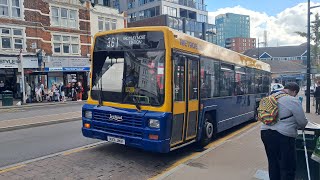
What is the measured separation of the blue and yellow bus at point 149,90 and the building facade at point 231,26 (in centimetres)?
9347

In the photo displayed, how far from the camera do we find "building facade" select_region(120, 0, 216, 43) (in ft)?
205

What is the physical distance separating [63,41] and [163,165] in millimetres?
29457

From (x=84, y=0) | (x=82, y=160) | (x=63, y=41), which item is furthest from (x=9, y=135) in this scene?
(x=84, y=0)

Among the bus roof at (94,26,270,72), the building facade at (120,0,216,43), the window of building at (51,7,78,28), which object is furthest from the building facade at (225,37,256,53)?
the bus roof at (94,26,270,72)

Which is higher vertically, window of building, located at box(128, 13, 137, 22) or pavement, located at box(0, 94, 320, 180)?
window of building, located at box(128, 13, 137, 22)

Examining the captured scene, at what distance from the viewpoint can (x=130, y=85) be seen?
676 cm

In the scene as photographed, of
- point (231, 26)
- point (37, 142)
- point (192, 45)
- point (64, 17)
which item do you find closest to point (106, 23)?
point (64, 17)

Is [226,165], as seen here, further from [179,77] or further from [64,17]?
[64,17]

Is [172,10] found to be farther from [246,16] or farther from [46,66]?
[246,16]

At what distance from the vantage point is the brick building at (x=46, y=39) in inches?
1126

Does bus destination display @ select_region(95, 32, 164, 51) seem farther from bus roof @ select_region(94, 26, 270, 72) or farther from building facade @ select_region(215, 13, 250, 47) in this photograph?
building facade @ select_region(215, 13, 250, 47)

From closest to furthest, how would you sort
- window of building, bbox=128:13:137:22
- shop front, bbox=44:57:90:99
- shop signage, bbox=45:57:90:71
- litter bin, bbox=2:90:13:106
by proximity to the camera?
litter bin, bbox=2:90:13:106, shop signage, bbox=45:57:90:71, shop front, bbox=44:57:90:99, window of building, bbox=128:13:137:22

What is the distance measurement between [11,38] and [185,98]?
26.5 metres

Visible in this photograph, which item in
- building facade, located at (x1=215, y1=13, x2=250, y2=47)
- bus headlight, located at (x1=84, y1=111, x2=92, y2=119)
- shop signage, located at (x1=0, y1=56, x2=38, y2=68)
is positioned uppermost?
building facade, located at (x1=215, y1=13, x2=250, y2=47)
